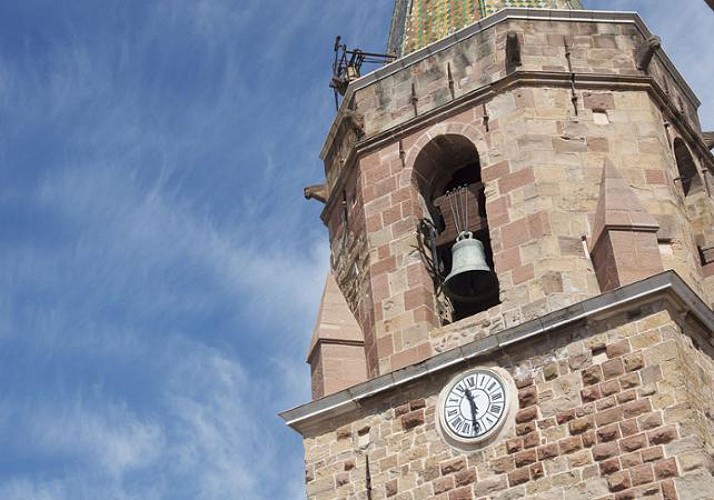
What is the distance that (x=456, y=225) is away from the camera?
52.8ft

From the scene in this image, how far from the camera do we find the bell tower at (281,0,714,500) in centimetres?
1369

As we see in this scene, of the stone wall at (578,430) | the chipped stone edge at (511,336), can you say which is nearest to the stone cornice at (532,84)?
the chipped stone edge at (511,336)

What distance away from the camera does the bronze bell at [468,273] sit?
15336 mm

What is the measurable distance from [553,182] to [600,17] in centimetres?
249

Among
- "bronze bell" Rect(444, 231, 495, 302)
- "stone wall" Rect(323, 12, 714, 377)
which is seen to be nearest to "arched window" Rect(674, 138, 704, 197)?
"stone wall" Rect(323, 12, 714, 377)

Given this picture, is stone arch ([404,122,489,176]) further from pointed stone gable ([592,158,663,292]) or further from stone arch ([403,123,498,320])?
pointed stone gable ([592,158,663,292])

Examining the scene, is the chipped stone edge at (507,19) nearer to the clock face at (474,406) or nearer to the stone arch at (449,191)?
the stone arch at (449,191)

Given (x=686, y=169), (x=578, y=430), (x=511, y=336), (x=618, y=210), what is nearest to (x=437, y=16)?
(x=686, y=169)

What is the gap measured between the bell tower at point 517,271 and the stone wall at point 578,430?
0.02 meters

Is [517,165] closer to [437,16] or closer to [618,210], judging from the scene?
[618,210]

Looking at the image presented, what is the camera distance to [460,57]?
16.8 meters

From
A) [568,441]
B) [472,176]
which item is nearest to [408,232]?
[472,176]

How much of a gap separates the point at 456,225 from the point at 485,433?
2.76 metres

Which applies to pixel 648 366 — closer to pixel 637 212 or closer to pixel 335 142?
pixel 637 212
